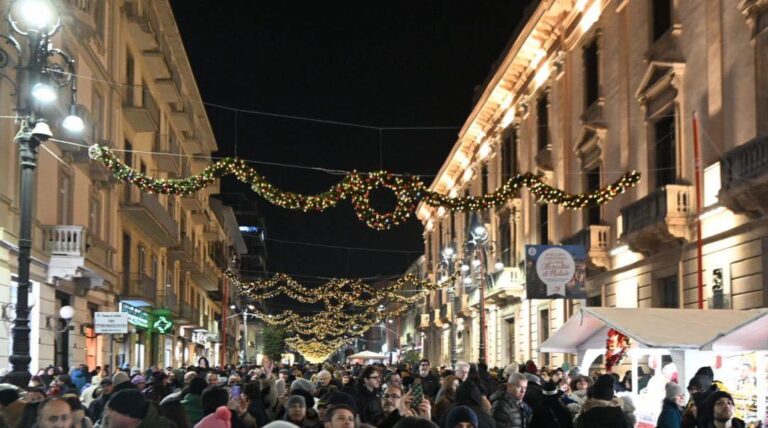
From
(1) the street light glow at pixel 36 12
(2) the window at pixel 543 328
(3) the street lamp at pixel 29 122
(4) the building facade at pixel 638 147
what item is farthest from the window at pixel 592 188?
(1) the street light glow at pixel 36 12

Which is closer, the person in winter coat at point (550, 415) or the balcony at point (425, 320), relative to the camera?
the person in winter coat at point (550, 415)

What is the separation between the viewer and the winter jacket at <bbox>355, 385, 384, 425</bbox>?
1150 centimetres

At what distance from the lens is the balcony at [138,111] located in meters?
34.1

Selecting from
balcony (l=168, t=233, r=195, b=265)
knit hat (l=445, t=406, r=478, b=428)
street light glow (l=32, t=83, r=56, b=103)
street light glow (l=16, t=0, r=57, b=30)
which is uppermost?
street light glow (l=16, t=0, r=57, b=30)

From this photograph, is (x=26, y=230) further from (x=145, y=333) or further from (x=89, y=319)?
(x=145, y=333)

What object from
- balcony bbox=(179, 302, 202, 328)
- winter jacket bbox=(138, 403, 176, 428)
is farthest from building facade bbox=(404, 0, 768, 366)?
balcony bbox=(179, 302, 202, 328)

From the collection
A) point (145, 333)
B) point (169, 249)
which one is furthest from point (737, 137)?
point (169, 249)

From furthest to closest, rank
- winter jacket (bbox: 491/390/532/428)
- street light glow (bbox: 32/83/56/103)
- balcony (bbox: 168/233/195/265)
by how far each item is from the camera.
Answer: balcony (bbox: 168/233/195/265), street light glow (bbox: 32/83/56/103), winter jacket (bbox: 491/390/532/428)

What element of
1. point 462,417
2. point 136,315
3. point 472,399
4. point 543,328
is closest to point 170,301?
point 136,315

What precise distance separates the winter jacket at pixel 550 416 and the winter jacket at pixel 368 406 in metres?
1.77

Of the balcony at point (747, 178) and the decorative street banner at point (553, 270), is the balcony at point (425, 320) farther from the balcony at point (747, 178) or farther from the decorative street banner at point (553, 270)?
the balcony at point (747, 178)

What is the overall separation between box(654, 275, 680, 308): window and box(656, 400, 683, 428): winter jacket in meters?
14.8

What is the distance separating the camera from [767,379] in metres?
12.9

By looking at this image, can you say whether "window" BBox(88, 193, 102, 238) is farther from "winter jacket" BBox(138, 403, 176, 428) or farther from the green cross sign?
"winter jacket" BBox(138, 403, 176, 428)
